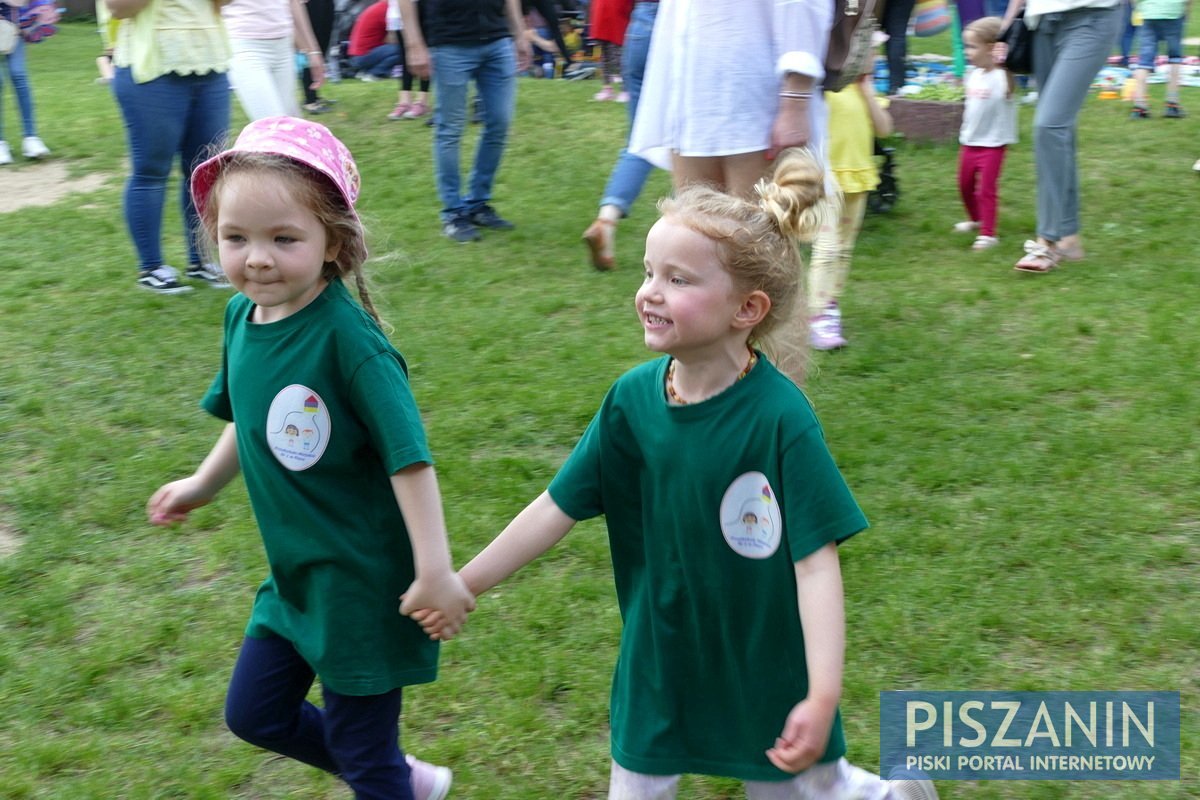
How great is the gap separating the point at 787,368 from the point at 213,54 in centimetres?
458

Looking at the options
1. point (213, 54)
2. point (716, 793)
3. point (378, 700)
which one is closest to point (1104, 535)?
point (716, 793)

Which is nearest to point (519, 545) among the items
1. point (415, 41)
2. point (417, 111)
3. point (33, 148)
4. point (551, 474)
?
point (551, 474)

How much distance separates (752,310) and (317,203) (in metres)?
0.86

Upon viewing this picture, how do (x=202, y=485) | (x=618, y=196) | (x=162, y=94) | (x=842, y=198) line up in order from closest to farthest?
(x=202, y=485) → (x=842, y=198) → (x=162, y=94) → (x=618, y=196)

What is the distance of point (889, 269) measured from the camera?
6805 mm

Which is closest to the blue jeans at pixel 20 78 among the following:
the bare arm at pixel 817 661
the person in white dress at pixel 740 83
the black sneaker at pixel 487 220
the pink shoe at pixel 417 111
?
the pink shoe at pixel 417 111

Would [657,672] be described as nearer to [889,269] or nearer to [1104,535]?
[1104,535]

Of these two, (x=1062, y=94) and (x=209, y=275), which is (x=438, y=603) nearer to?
(x=209, y=275)

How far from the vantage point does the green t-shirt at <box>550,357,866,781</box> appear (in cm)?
214

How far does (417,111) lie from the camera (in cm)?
1125

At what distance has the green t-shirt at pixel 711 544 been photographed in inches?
84.1

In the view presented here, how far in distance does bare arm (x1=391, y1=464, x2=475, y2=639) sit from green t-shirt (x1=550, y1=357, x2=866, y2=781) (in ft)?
0.78

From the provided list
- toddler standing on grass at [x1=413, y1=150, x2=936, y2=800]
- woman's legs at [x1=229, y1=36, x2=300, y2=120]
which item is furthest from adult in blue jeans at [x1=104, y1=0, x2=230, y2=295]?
toddler standing on grass at [x1=413, y1=150, x2=936, y2=800]

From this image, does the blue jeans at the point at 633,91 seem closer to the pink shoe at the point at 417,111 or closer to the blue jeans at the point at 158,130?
the blue jeans at the point at 158,130
